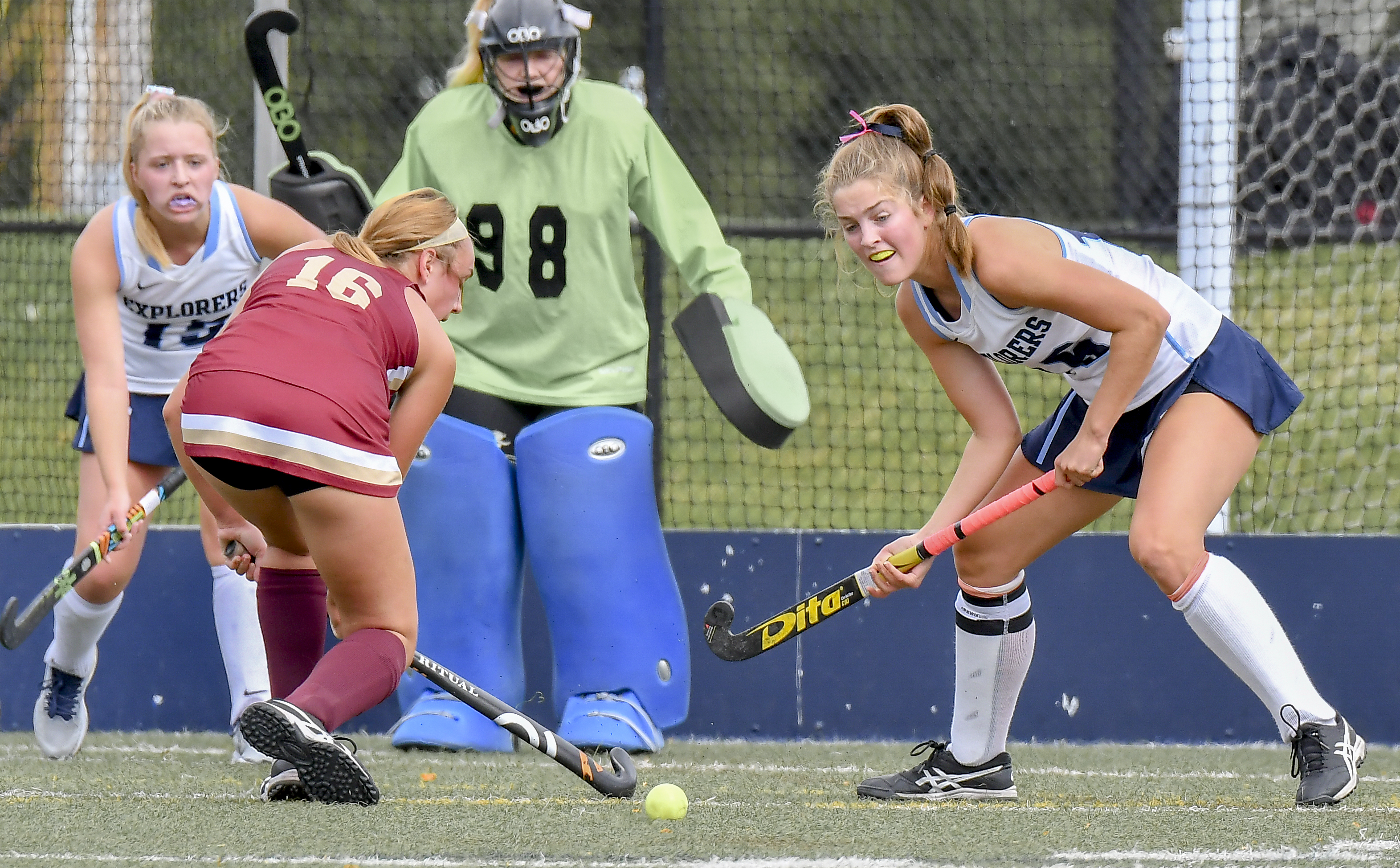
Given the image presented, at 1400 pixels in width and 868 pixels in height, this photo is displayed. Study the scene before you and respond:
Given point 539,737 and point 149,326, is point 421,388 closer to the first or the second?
point 539,737

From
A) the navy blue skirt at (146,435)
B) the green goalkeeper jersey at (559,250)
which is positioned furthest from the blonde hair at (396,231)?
the navy blue skirt at (146,435)

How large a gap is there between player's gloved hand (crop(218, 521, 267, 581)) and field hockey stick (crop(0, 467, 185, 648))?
171mm

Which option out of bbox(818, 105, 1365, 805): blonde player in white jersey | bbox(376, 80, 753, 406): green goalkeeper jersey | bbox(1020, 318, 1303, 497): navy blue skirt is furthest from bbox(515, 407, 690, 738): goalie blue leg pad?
bbox(1020, 318, 1303, 497): navy blue skirt

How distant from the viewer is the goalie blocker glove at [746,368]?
3658mm

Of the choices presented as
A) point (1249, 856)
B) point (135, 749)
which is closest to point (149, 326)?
point (135, 749)

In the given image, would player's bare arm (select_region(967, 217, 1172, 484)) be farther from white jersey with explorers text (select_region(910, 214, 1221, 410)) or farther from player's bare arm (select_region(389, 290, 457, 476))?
player's bare arm (select_region(389, 290, 457, 476))

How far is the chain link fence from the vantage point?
513 centimetres

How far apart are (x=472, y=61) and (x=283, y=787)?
1.88m

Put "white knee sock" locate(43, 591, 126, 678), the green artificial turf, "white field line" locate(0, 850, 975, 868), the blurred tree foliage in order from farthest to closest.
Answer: the blurred tree foliage, "white knee sock" locate(43, 591, 126, 678), the green artificial turf, "white field line" locate(0, 850, 975, 868)

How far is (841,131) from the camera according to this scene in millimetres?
6469

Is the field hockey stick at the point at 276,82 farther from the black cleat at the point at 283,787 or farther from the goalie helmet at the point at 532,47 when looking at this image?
the black cleat at the point at 283,787

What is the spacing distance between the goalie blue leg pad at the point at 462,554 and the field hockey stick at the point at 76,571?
22.1 inches

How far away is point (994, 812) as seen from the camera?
2.98 metres

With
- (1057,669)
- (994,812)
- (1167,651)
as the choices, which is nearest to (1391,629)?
(1167,651)
